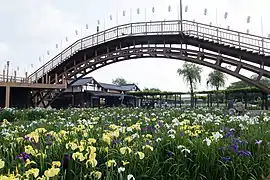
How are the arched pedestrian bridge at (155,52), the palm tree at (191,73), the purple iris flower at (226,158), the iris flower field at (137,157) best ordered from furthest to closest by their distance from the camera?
the palm tree at (191,73) < the arched pedestrian bridge at (155,52) < the purple iris flower at (226,158) < the iris flower field at (137,157)

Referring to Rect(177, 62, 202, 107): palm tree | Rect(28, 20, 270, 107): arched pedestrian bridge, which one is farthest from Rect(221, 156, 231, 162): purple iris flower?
Rect(177, 62, 202, 107): palm tree

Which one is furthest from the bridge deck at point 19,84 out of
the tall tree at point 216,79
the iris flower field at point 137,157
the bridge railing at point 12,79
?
the tall tree at point 216,79

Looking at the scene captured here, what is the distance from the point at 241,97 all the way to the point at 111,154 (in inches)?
813

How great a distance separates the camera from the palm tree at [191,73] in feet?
134

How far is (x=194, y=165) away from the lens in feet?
9.89

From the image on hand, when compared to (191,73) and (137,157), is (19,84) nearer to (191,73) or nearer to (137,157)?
(137,157)

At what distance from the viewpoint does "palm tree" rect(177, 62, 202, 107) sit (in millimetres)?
40969

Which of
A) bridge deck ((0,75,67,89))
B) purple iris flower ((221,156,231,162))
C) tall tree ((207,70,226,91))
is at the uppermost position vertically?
tall tree ((207,70,226,91))

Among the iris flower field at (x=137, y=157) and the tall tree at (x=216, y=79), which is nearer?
the iris flower field at (x=137, y=157)

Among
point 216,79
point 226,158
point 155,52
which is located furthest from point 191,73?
point 226,158

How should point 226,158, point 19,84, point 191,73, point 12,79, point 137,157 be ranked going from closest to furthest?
1. point 137,157
2. point 226,158
3. point 19,84
4. point 12,79
5. point 191,73

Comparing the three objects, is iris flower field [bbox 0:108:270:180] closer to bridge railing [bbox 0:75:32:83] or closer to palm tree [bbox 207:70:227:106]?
bridge railing [bbox 0:75:32:83]

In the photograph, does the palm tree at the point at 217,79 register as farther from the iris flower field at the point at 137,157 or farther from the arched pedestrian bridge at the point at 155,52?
the iris flower field at the point at 137,157

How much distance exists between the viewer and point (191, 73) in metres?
40.9
